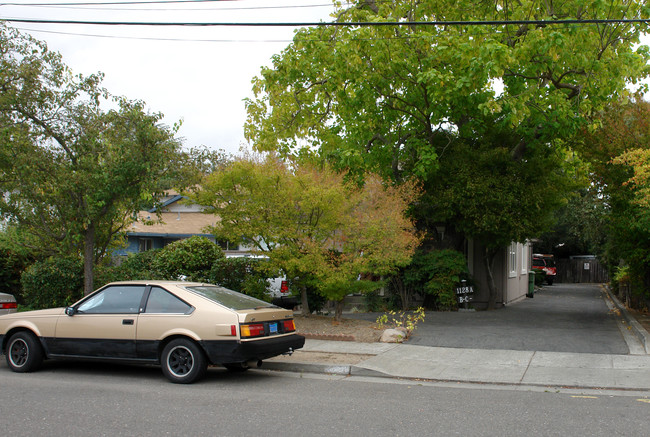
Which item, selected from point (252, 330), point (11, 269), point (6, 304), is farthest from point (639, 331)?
point (11, 269)

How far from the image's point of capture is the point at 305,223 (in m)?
13.0

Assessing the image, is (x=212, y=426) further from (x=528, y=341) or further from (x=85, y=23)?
(x=85, y=23)

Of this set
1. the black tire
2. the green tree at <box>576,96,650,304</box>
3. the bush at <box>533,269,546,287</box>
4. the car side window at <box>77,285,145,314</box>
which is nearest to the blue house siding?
the green tree at <box>576,96,650,304</box>

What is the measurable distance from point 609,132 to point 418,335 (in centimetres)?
683

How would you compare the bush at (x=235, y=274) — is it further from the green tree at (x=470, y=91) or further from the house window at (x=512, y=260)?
the house window at (x=512, y=260)

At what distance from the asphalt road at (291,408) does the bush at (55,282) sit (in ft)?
19.1

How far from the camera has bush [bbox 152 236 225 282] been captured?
14680mm

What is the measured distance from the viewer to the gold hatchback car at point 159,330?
805cm

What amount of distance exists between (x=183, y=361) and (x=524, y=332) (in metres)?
8.07

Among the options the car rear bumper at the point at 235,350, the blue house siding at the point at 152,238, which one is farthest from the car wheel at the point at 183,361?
the blue house siding at the point at 152,238

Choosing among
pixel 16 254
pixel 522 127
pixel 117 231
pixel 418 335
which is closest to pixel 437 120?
pixel 522 127

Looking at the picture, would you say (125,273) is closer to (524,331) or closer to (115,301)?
(115,301)

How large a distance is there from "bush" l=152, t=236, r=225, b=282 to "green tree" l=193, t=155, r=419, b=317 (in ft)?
6.62

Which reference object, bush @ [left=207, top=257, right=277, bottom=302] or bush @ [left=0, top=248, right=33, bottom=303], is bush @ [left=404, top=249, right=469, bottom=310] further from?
bush @ [left=0, top=248, right=33, bottom=303]
